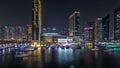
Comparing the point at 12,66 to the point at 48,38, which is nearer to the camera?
the point at 12,66

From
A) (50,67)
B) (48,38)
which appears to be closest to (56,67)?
(50,67)

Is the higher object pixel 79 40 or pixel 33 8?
pixel 33 8

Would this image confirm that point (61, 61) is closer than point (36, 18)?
Yes

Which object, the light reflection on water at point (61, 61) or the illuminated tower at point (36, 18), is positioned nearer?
the light reflection on water at point (61, 61)

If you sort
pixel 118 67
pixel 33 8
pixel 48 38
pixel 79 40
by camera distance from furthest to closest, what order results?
pixel 79 40
pixel 48 38
pixel 33 8
pixel 118 67

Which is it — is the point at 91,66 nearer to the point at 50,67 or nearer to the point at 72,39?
the point at 50,67

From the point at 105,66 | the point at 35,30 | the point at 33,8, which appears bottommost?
the point at 105,66

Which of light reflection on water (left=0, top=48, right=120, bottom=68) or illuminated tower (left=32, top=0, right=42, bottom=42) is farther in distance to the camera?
illuminated tower (left=32, top=0, right=42, bottom=42)

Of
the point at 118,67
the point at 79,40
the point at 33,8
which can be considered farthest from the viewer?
the point at 79,40

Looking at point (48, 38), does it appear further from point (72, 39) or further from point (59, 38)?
point (72, 39)

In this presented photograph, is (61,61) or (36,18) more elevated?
(36,18)

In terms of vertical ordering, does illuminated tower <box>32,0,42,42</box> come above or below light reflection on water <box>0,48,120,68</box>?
above
